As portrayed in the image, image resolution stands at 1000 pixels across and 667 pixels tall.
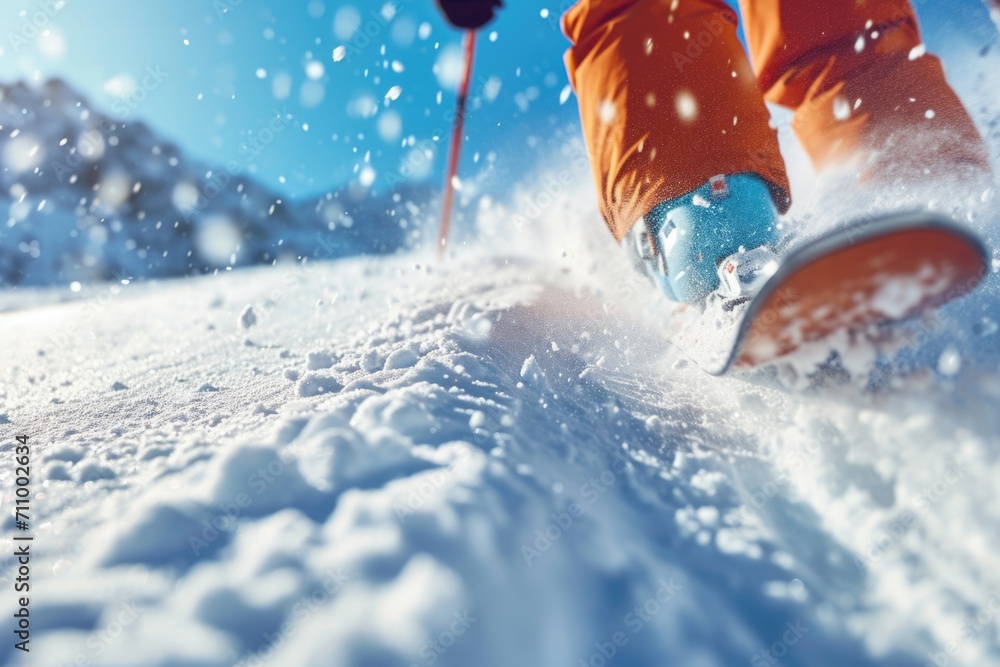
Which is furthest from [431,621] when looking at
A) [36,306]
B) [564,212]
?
[36,306]

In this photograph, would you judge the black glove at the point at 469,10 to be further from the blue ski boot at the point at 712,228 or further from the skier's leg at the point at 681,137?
the blue ski boot at the point at 712,228

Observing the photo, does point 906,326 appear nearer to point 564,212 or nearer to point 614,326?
point 614,326

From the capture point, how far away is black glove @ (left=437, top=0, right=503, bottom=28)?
1.53m

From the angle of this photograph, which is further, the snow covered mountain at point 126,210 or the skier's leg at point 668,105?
the snow covered mountain at point 126,210

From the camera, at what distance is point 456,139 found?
2465mm

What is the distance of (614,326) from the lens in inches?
79.3
